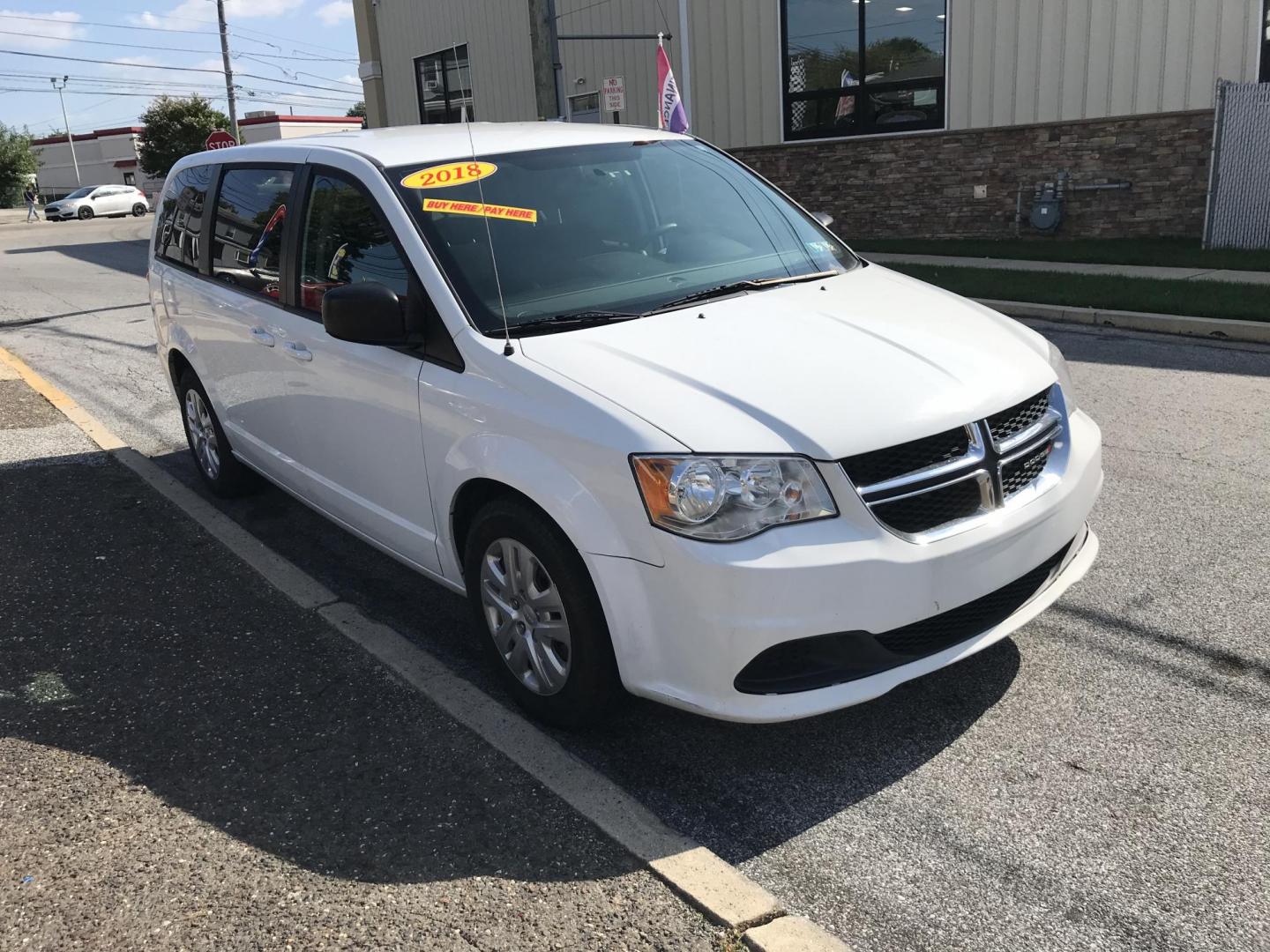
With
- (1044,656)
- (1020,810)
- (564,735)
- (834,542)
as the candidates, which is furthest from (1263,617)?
(564,735)

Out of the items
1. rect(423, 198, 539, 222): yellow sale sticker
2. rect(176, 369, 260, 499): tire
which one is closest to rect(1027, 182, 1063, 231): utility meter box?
rect(176, 369, 260, 499): tire

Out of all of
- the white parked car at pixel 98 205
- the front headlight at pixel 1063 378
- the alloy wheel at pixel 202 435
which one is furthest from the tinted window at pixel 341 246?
the white parked car at pixel 98 205

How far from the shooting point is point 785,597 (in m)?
2.83

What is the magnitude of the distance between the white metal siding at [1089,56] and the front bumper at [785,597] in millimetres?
12828

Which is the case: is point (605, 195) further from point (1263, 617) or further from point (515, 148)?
point (1263, 617)

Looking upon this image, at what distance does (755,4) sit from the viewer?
17844mm

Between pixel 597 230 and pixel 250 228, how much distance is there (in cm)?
190

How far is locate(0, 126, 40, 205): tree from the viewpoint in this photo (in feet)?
234

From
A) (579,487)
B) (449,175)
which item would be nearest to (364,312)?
(449,175)

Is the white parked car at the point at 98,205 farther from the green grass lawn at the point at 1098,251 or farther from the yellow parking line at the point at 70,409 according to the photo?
the yellow parking line at the point at 70,409

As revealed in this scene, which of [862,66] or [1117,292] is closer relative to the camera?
[1117,292]

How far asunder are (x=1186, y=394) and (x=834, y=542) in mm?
5344

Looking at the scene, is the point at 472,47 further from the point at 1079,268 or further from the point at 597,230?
the point at 597,230

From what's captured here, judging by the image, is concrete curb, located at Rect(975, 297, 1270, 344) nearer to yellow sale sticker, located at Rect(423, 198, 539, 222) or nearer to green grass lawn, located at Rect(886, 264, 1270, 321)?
green grass lawn, located at Rect(886, 264, 1270, 321)
